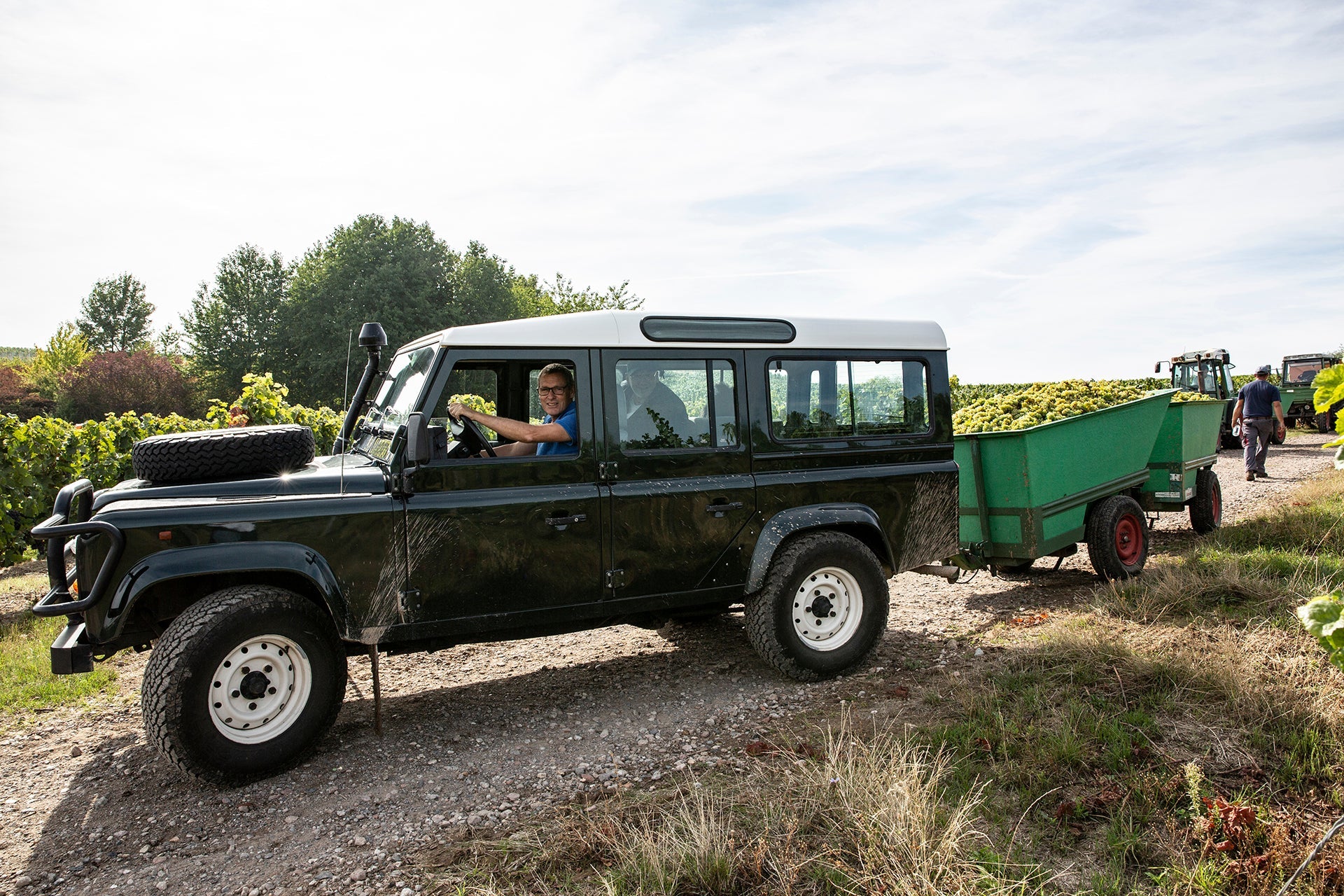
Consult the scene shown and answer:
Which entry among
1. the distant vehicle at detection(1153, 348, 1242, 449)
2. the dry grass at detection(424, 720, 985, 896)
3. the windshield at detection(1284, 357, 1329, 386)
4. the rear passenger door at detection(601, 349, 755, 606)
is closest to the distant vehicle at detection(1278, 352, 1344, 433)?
the windshield at detection(1284, 357, 1329, 386)

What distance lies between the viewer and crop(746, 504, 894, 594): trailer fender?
5348 millimetres

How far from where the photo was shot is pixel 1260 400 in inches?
579

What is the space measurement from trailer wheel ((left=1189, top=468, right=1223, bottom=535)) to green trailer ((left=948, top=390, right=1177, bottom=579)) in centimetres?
195

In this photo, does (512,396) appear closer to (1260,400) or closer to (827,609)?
(827,609)

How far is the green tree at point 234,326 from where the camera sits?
48.2 metres

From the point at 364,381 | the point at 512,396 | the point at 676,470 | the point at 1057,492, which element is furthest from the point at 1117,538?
the point at 364,381

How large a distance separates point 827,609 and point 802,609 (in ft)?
0.61

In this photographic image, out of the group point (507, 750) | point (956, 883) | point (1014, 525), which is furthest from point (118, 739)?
point (1014, 525)

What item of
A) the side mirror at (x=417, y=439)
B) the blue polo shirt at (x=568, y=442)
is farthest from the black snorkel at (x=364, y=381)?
the blue polo shirt at (x=568, y=442)

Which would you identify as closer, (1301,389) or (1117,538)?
(1117,538)

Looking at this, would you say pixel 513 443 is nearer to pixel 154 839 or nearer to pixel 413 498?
pixel 413 498

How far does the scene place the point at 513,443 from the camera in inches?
205

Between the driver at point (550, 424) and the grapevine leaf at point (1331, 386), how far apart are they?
3395 mm

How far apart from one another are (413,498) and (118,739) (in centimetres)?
236
